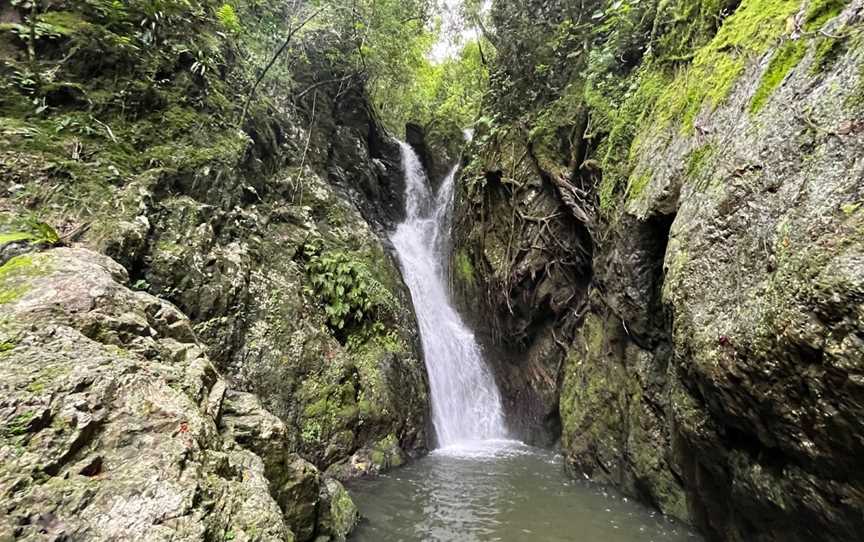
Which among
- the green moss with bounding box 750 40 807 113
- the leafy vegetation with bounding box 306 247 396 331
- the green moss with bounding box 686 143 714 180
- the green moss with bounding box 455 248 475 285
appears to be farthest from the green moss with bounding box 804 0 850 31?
the green moss with bounding box 455 248 475 285

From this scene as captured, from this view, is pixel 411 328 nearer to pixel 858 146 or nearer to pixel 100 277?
pixel 100 277

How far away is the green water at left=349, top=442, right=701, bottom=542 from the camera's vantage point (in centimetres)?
492

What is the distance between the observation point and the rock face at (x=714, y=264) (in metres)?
2.77

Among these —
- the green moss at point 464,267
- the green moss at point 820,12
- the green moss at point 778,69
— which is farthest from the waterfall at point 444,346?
the green moss at point 820,12

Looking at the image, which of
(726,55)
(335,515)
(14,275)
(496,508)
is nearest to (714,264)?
(726,55)

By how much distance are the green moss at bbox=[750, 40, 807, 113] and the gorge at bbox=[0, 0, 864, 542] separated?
0.04 meters

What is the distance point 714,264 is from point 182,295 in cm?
688

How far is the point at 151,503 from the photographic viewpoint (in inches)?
84.4

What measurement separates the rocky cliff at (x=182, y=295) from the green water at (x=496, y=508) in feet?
2.15

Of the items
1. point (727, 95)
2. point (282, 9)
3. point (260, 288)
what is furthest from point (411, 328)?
point (282, 9)

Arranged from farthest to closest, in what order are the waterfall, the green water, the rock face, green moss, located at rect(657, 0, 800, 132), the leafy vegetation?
1. the waterfall
2. the leafy vegetation
3. the green water
4. green moss, located at rect(657, 0, 800, 132)
5. the rock face

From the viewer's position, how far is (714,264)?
3908 mm

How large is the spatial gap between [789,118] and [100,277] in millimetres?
6046

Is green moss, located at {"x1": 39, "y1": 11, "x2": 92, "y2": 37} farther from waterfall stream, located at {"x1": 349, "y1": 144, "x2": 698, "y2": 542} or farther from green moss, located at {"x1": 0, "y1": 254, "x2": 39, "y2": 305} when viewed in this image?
waterfall stream, located at {"x1": 349, "y1": 144, "x2": 698, "y2": 542}
